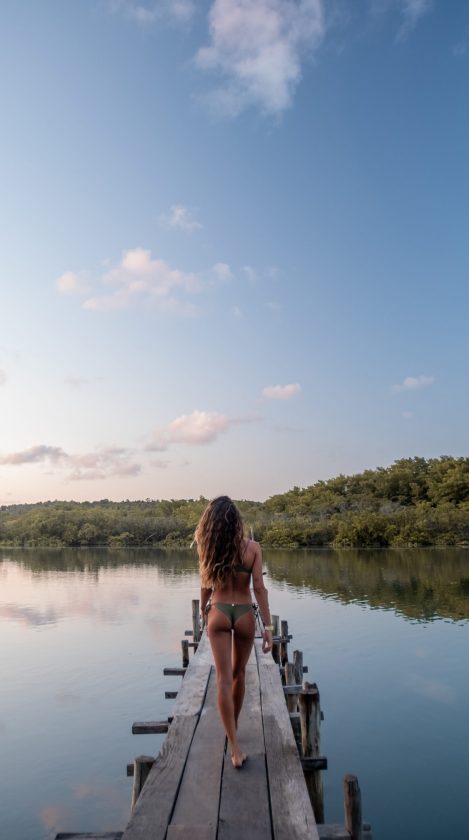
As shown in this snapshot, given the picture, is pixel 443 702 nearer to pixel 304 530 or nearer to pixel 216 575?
pixel 216 575

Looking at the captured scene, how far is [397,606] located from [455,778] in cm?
1831

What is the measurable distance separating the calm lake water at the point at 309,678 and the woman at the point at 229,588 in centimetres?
608

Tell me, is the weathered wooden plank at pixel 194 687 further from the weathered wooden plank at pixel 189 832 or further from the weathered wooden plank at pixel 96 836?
the weathered wooden plank at pixel 189 832

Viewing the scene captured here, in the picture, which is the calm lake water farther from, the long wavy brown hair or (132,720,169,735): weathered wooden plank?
the long wavy brown hair

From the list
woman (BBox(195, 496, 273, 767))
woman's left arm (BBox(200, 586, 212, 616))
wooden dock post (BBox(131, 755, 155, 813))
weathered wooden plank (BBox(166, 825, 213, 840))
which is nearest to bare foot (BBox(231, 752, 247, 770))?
woman (BBox(195, 496, 273, 767))

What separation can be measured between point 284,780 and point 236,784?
1.22 ft

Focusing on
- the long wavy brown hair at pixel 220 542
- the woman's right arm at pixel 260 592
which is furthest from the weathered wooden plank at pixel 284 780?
the long wavy brown hair at pixel 220 542

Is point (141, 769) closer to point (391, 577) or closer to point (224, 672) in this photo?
point (224, 672)

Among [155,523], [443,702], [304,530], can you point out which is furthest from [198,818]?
[155,523]

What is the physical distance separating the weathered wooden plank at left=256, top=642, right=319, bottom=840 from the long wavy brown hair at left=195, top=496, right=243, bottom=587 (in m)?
1.54

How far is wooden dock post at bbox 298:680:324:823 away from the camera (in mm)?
6362

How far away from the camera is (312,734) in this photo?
658cm

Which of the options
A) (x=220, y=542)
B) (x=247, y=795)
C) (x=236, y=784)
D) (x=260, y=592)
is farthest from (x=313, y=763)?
(x=220, y=542)

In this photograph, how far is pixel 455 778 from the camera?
11164 mm
